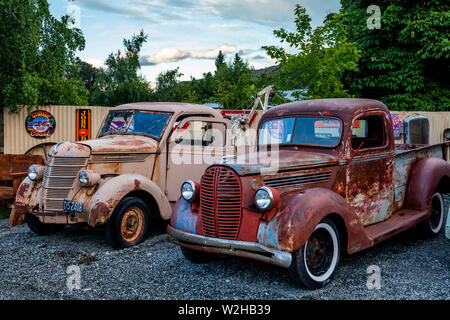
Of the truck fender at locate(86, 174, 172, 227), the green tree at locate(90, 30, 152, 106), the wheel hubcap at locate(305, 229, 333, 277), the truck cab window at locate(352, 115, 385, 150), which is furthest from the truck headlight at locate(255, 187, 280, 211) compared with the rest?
the green tree at locate(90, 30, 152, 106)

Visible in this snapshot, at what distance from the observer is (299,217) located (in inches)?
145

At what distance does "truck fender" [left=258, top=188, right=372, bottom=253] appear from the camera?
143 inches

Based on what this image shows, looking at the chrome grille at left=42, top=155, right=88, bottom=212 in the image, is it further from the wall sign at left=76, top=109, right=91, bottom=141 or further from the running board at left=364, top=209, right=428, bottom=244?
the wall sign at left=76, top=109, right=91, bottom=141

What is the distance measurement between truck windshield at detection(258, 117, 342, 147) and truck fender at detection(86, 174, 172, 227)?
1.71 meters

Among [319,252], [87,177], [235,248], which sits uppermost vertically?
[87,177]

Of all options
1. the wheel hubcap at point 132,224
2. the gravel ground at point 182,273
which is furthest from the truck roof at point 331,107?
the wheel hubcap at point 132,224

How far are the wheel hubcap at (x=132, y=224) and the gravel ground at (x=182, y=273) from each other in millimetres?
214

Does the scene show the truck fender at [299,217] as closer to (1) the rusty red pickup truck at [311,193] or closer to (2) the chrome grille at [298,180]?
(1) the rusty red pickup truck at [311,193]

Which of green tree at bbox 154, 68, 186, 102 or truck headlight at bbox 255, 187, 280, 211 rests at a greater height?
green tree at bbox 154, 68, 186, 102

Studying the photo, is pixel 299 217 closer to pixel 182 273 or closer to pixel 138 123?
pixel 182 273

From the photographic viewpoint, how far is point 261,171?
3.99 metres

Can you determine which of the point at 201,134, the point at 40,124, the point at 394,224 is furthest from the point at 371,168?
the point at 40,124

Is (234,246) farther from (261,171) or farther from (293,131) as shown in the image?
(293,131)

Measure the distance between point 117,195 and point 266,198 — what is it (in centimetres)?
232
